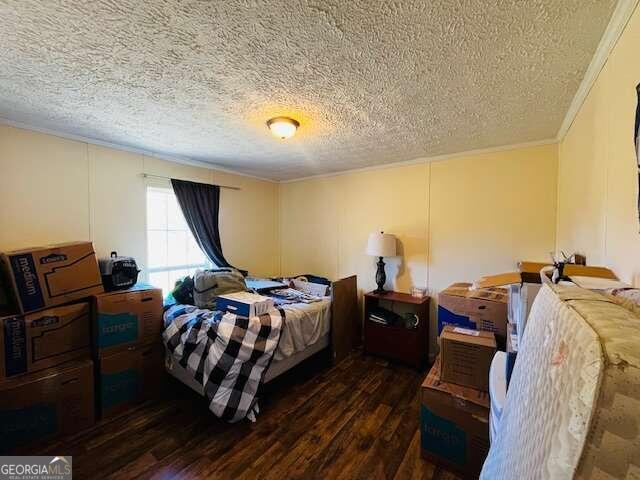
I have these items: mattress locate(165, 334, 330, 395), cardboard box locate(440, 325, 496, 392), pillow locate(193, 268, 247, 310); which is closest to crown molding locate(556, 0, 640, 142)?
cardboard box locate(440, 325, 496, 392)

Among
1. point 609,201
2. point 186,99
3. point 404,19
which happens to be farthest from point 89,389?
point 609,201

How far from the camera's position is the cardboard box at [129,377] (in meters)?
2.01

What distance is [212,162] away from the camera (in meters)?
3.18

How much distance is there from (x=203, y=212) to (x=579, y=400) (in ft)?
11.1

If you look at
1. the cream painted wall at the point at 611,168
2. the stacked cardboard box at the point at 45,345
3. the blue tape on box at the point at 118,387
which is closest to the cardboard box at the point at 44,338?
the stacked cardboard box at the point at 45,345

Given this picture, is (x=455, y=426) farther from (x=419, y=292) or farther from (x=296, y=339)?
(x=419, y=292)

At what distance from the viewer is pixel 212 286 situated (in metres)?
2.61

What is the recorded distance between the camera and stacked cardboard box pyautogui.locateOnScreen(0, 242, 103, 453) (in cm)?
168

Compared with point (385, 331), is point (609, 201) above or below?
above

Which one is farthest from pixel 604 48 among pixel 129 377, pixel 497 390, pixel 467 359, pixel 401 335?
pixel 129 377

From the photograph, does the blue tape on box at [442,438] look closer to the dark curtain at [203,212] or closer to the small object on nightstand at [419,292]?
the small object on nightstand at [419,292]

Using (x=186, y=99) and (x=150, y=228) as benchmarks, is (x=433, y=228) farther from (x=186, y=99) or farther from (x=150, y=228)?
(x=150, y=228)

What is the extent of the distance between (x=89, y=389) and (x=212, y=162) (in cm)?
240

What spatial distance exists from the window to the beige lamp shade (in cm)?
208
